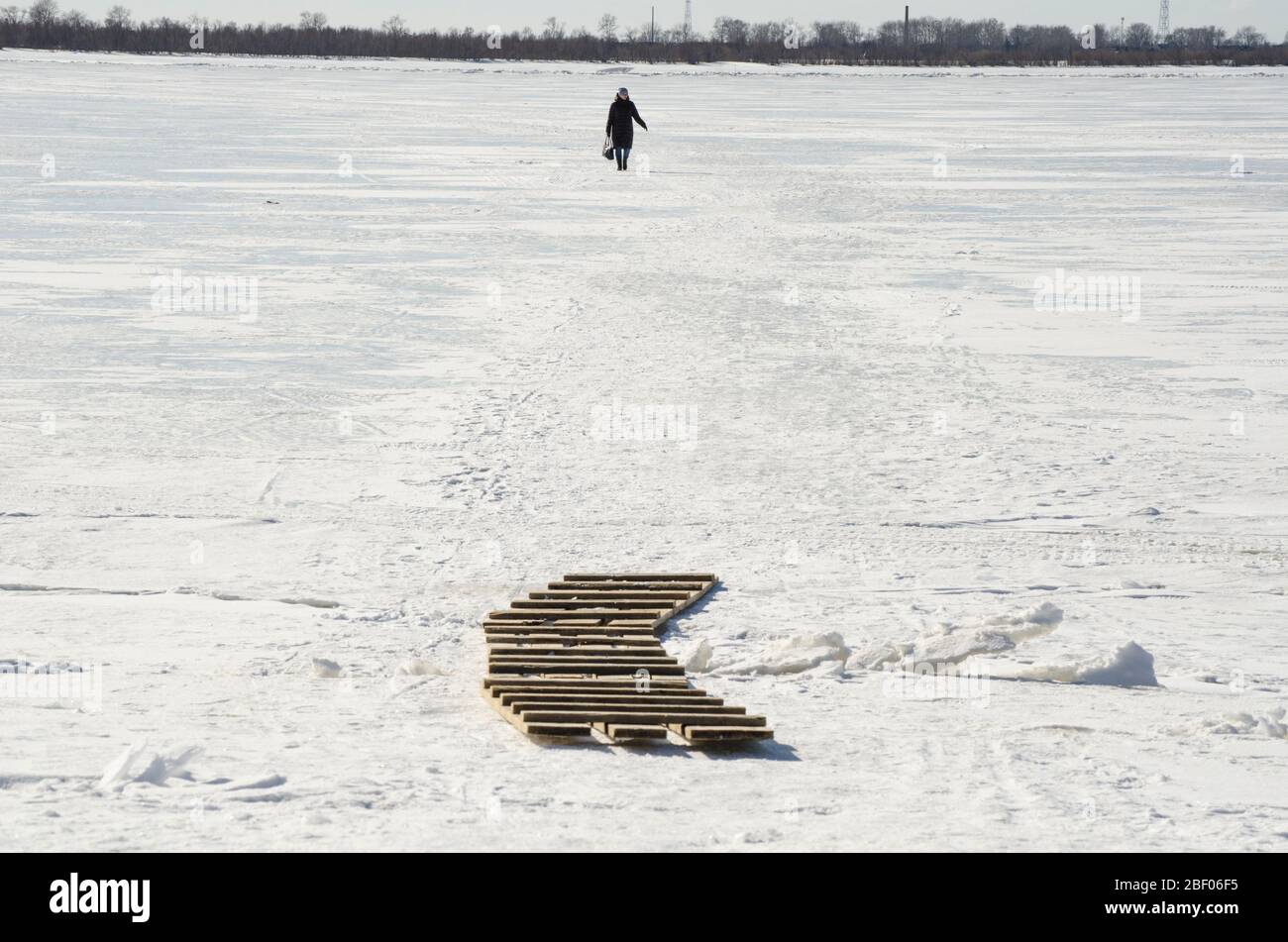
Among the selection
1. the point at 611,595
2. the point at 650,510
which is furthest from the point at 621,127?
the point at 611,595

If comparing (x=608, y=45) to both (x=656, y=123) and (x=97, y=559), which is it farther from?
(x=97, y=559)

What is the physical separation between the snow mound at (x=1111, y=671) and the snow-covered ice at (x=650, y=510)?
0.02 meters

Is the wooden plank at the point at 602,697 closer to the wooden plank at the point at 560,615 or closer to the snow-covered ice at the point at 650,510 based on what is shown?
the snow-covered ice at the point at 650,510

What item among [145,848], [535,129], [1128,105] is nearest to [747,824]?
[145,848]

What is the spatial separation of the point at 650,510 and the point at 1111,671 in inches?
106

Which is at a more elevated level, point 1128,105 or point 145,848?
point 1128,105

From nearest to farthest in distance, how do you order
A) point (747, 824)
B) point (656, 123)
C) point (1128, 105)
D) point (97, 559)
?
point (747, 824) < point (97, 559) < point (656, 123) < point (1128, 105)

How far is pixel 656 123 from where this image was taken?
115 feet

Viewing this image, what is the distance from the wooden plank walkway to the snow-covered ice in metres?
0.12

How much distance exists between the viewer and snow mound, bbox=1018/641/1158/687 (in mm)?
5613

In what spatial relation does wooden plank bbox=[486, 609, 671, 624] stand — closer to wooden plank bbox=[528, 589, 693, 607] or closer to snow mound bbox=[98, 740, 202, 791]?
wooden plank bbox=[528, 589, 693, 607]

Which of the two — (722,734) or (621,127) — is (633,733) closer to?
(722,734)

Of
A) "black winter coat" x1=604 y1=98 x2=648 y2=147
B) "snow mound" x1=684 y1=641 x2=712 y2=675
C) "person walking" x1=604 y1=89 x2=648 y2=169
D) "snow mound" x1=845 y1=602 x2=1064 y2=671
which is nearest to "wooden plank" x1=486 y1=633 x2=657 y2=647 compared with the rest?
"snow mound" x1=684 y1=641 x2=712 y2=675
